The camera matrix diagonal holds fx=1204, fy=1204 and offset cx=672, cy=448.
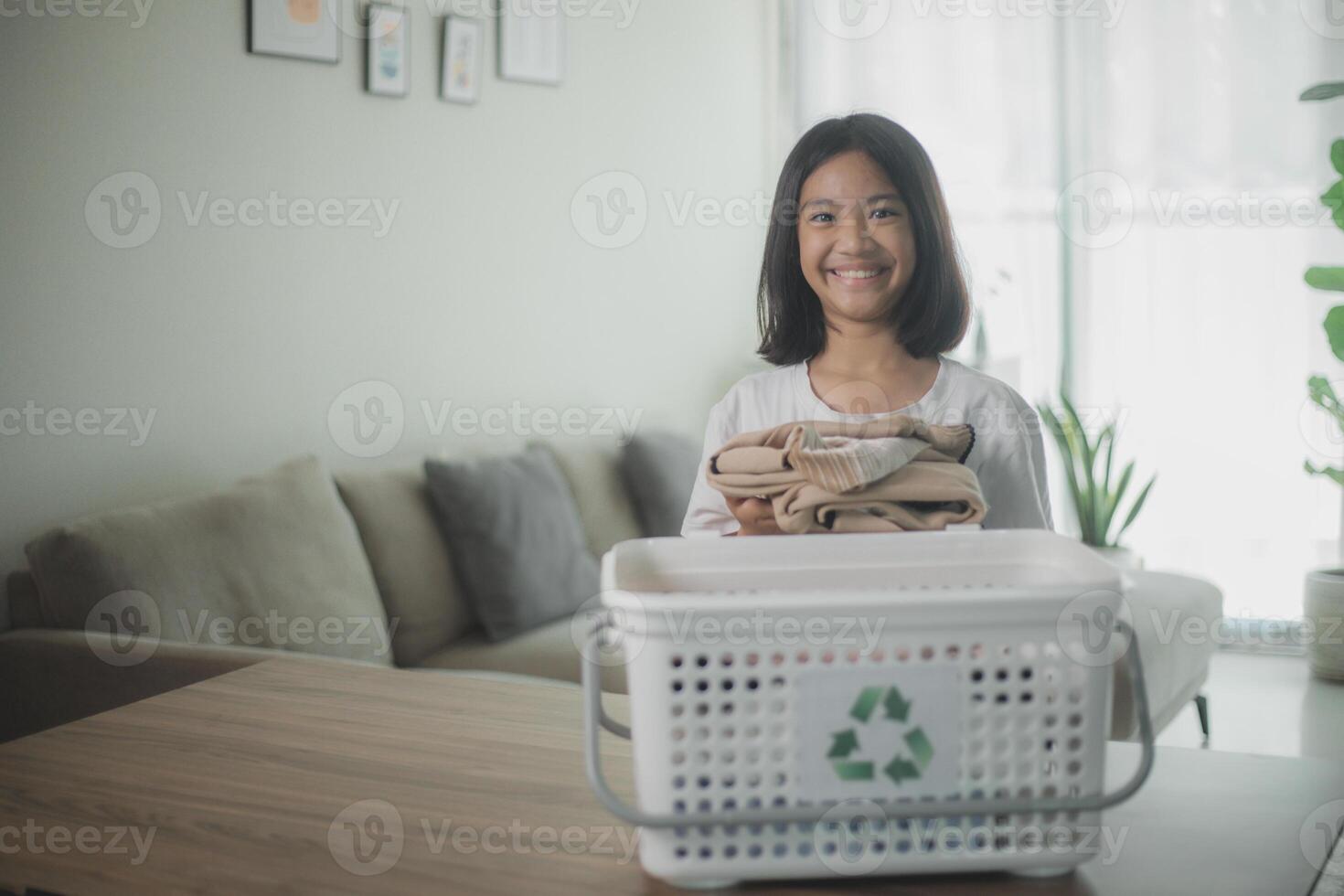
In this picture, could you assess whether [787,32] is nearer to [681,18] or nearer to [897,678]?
[681,18]

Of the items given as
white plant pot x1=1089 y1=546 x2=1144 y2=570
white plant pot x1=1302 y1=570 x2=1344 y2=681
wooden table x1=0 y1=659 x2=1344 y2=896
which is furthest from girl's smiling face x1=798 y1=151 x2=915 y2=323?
white plant pot x1=1302 y1=570 x2=1344 y2=681

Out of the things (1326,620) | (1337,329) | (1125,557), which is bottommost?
(1326,620)

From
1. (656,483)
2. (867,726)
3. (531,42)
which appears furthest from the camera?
(531,42)

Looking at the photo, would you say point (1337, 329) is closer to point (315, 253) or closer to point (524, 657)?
point (524, 657)

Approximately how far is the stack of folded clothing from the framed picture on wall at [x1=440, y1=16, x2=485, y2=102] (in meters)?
2.80

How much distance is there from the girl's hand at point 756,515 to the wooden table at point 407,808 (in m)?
0.21

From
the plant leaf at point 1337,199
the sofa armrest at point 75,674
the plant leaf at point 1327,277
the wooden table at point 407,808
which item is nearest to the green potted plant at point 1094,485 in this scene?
the plant leaf at point 1327,277

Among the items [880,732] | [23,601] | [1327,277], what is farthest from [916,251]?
[1327,277]

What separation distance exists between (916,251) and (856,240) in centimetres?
7

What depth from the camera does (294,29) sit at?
2.96m

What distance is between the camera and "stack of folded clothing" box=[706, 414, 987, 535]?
0.88 metres

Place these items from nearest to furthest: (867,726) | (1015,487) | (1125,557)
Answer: (867,726) → (1015,487) → (1125,557)

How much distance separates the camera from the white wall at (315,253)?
2445mm

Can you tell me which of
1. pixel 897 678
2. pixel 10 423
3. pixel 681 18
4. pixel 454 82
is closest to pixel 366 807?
pixel 897 678
